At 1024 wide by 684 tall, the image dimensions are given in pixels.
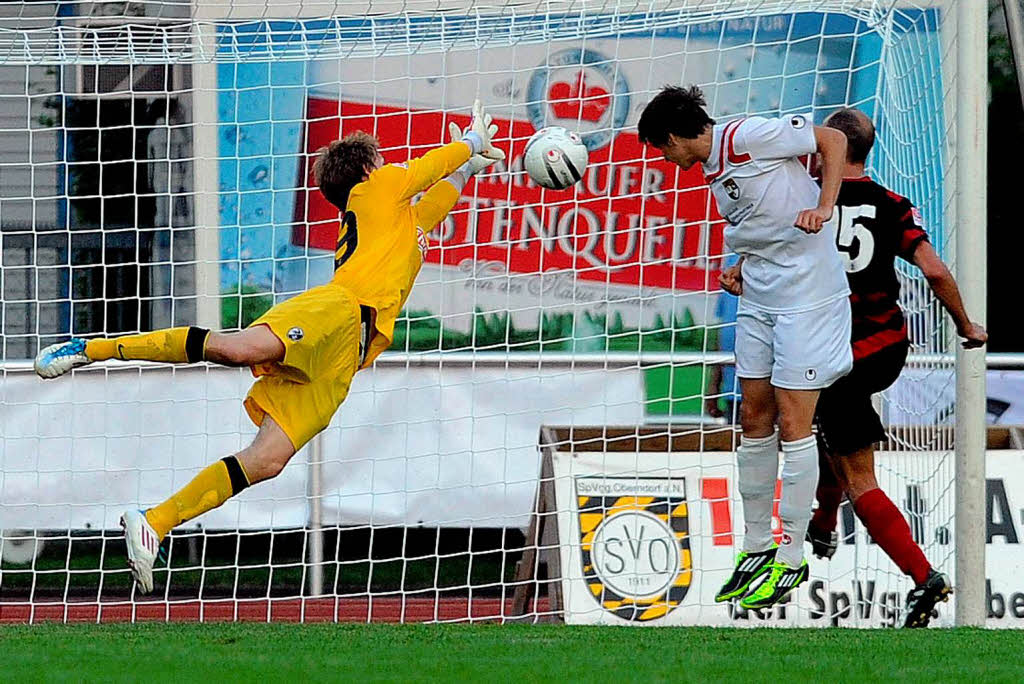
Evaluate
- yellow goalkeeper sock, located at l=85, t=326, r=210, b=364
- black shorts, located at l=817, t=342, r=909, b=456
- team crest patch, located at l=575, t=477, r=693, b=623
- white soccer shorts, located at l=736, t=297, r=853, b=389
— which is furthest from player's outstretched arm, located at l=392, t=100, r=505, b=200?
team crest patch, located at l=575, t=477, r=693, b=623

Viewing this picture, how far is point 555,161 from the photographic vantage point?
584 cm

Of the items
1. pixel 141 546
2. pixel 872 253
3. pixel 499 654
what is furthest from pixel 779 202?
pixel 141 546

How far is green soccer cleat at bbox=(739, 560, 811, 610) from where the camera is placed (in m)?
5.35

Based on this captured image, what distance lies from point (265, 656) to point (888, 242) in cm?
278

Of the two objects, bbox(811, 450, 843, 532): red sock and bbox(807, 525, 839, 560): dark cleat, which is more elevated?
bbox(811, 450, 843, 532): red sock

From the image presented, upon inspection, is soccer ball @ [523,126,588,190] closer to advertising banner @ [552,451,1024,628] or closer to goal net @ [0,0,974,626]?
goal net @ [0,0,974,626]

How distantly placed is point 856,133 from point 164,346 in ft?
8.68

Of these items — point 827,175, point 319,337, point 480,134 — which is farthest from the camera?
point 480,134

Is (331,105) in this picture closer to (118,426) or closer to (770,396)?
(118,426)

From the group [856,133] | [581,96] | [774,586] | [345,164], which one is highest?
[581,96]

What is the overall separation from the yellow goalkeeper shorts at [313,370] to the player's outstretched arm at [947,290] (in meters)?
2.06

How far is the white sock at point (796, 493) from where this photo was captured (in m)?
5.38

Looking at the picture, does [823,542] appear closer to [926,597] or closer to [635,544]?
[926,597]

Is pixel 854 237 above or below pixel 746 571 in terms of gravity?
above
